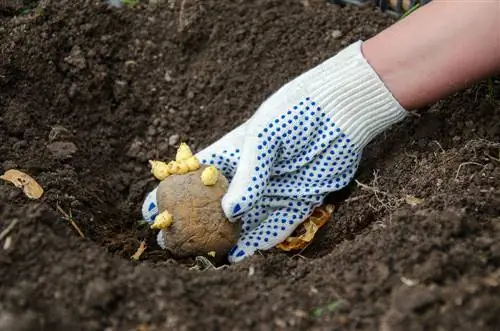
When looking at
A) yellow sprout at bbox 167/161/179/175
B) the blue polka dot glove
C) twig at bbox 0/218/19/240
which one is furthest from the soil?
yellow sprout at bbox 167/161/179/175

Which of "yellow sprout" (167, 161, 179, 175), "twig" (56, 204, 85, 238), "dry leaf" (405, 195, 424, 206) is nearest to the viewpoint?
"dry leaf" (405, 195, 424, 206)

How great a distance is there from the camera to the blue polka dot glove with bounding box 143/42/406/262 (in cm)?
219

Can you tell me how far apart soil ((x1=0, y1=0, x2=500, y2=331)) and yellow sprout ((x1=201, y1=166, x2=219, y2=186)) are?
271 millimetres

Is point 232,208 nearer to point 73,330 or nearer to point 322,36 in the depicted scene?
point 73,330

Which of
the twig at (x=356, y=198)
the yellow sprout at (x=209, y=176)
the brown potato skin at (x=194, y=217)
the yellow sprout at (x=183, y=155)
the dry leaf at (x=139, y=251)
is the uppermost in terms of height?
the yellow sprout at (x=183, y=155)

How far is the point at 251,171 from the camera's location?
2146 mm

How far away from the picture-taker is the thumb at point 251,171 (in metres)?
2.09

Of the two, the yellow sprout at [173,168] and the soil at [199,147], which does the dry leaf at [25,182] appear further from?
the yellow sprout at [173,168]

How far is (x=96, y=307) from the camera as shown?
1.48 metres

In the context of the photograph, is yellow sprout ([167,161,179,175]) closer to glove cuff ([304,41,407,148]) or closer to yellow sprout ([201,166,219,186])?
yellow sprout ([201,166,219,186])

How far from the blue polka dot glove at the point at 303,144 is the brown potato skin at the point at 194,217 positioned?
5cm

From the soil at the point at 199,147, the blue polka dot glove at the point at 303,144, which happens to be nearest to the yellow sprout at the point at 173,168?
the blue polka dot glove at the point at 303,144

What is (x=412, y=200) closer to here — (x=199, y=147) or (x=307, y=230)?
(x=307, y=230)

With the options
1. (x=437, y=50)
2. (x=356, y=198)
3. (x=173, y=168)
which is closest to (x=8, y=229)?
(x=173, y=168)
